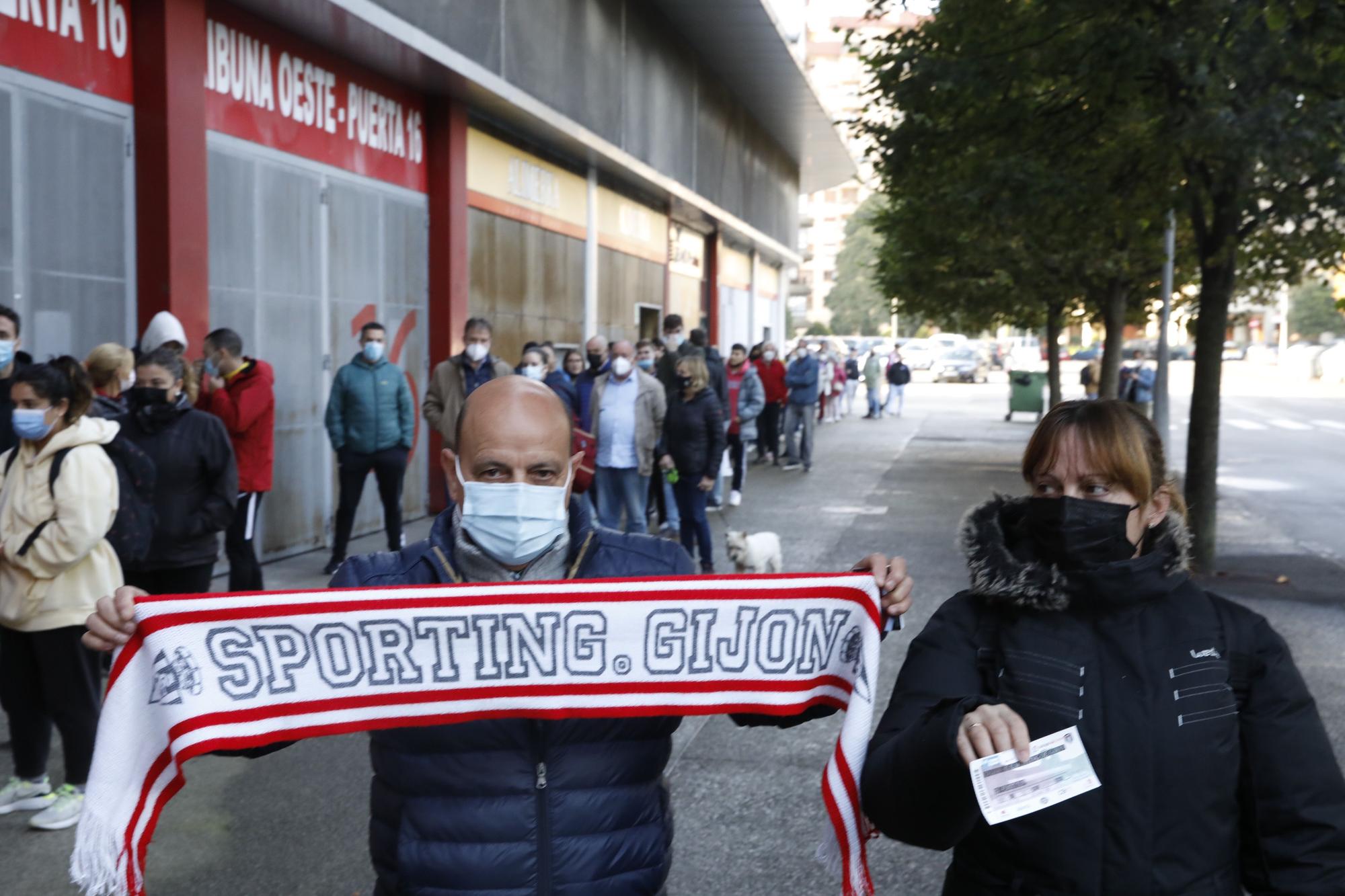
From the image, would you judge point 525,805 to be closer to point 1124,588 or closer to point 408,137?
point 1124,588

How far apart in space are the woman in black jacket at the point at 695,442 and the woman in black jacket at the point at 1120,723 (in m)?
8.75

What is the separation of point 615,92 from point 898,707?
59.2ft

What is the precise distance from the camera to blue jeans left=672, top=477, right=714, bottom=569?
11297 millimetres

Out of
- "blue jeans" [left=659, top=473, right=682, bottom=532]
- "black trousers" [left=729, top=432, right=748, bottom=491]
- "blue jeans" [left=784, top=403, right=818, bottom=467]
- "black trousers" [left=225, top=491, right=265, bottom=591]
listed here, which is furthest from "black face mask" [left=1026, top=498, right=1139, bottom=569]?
"blue jeans" [left=784, top=403, right=818, bottom=467]

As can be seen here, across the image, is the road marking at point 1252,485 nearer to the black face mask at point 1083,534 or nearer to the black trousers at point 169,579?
the black trousers at point 169,579

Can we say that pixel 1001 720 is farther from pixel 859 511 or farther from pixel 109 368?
pixel 859 511

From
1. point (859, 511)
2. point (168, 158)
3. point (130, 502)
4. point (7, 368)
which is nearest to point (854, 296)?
point (859, 511)

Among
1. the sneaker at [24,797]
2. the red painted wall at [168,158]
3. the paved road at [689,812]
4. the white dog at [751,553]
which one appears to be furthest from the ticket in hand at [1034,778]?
the red painted wall at [168,158]

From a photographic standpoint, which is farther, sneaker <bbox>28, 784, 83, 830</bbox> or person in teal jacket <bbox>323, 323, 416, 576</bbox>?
person in teal jacket <bbox>323, 323, 416, 576</bbox>

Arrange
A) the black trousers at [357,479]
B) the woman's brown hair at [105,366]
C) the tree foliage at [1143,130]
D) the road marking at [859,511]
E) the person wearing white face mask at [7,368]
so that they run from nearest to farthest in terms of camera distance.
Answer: the person wearing white face mask at [7,368] → the woman's brown hair at [105,366] → the tree foliage at [1143,130] → the black trousers at [357,479] → the road marking at [859,511]

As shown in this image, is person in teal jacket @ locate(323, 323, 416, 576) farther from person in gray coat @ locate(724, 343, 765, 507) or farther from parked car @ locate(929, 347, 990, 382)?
parked car @ locate(929, 347, 990, 382)

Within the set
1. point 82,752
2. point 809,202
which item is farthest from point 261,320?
point 809,202

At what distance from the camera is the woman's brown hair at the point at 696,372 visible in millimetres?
11367

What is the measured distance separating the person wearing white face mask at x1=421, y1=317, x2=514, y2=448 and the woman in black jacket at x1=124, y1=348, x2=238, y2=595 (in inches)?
189
